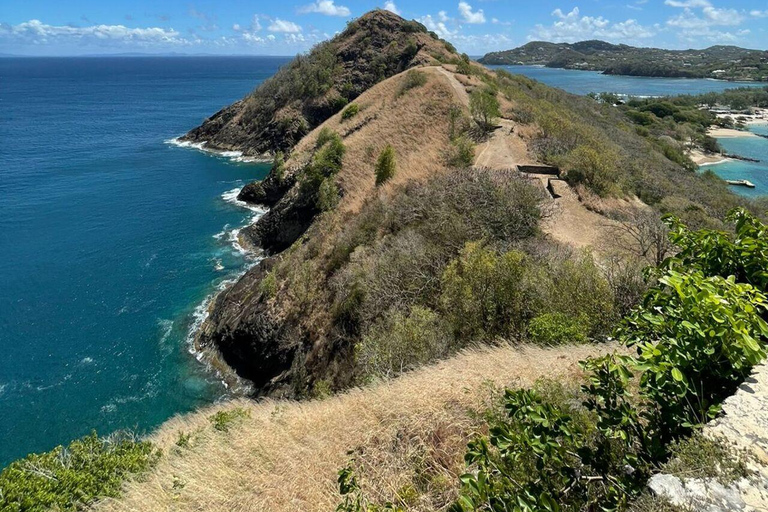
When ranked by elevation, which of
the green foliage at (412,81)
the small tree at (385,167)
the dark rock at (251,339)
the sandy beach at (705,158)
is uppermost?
the green foliage at (412,81)

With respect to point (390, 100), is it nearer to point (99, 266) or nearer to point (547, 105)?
point (547, 105)

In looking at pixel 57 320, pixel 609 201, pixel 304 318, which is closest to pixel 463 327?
pixel 304 318

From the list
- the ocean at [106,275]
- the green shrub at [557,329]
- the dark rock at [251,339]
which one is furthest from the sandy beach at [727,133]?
the green shrub at [557,329]

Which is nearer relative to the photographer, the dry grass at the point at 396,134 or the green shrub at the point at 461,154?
the green shrub at the point at 461,154

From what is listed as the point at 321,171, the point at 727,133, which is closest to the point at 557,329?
the point at 321,171

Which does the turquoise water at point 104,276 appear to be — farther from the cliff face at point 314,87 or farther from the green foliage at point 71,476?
the green foliage at point 71,476

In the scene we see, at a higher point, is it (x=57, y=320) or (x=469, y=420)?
(x=469, y=420)
